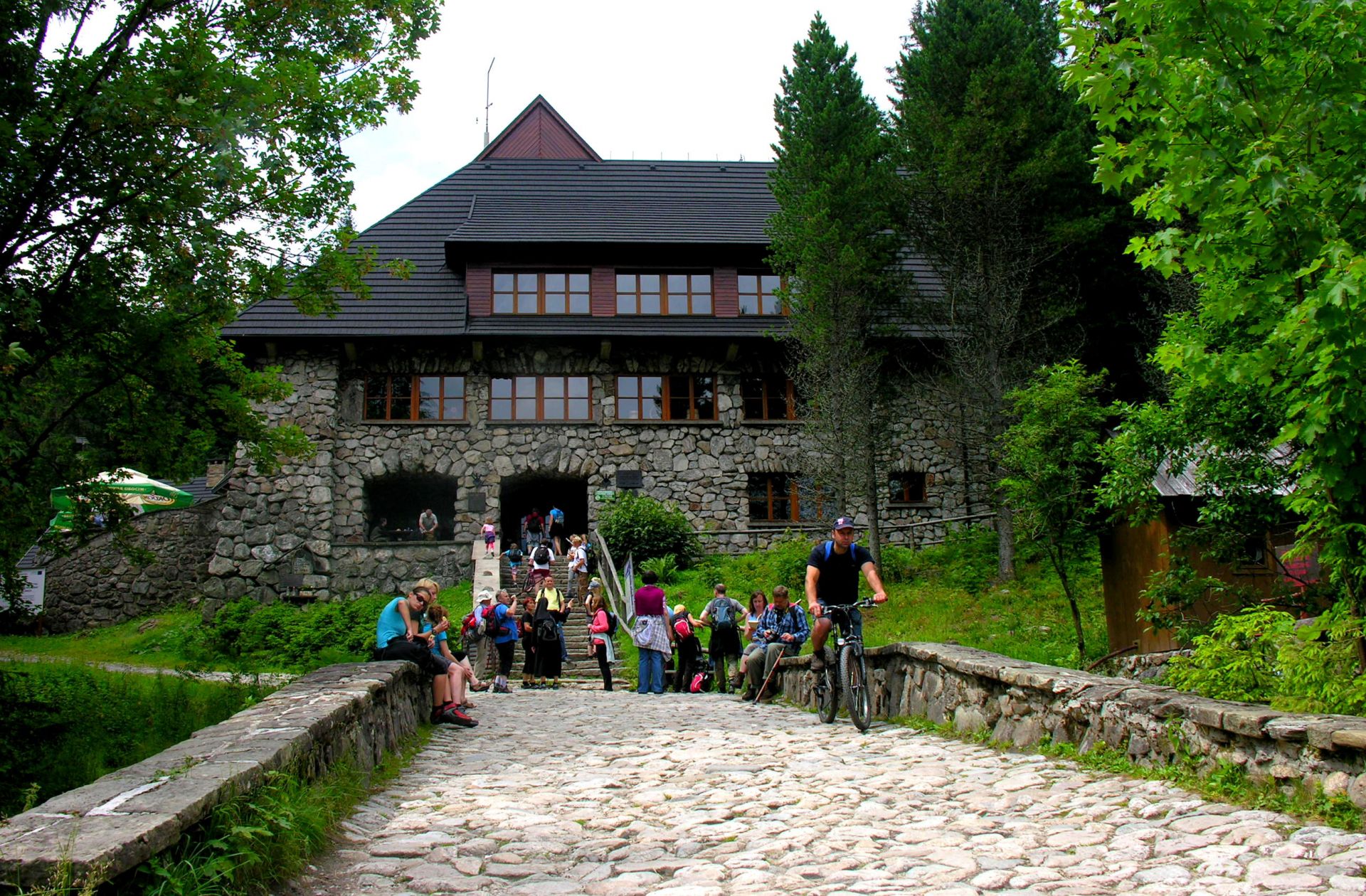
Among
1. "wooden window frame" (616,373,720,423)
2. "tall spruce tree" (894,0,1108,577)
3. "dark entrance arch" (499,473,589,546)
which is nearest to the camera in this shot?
"tall spruce tree" (894,0,1108,577)

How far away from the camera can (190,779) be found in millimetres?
4238

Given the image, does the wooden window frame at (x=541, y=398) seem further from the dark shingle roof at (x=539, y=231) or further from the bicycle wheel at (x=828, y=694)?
the bicycle wheel at (x=828, y=694)

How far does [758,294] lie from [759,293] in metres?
0.04

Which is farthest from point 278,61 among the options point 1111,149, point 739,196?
point 739,196

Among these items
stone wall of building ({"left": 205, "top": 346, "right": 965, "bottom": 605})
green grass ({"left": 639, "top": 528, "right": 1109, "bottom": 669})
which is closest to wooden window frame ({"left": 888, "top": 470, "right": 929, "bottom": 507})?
stone wall of building ({"left": 205, "top": 346, "right": 965, "bottom": 605})

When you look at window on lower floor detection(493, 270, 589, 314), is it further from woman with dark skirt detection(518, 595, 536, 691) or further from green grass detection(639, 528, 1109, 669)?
woman with dark skirt detection(518, 595, 536, 691)

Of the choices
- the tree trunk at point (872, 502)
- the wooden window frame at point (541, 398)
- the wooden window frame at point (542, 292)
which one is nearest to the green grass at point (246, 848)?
the tree trunk at point (872, 502)

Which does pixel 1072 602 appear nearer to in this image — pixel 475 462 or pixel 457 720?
pixel 457 720

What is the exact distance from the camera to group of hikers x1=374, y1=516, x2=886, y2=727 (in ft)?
30.4

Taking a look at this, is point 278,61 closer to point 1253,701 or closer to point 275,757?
point 275,757

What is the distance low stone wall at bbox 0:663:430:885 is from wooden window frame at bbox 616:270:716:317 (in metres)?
21.0

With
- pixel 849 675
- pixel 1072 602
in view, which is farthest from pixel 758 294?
pixel 849 675

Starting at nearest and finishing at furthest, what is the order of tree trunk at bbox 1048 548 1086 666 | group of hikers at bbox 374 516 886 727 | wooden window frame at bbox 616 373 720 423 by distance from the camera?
group of hikers at bbox 374 516 886 727 → tree trunk at bbox 1048 548 1086 666 → wooden window frame at bbox 616 373 720 423

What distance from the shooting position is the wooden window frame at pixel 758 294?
Result: 93.0 feet
